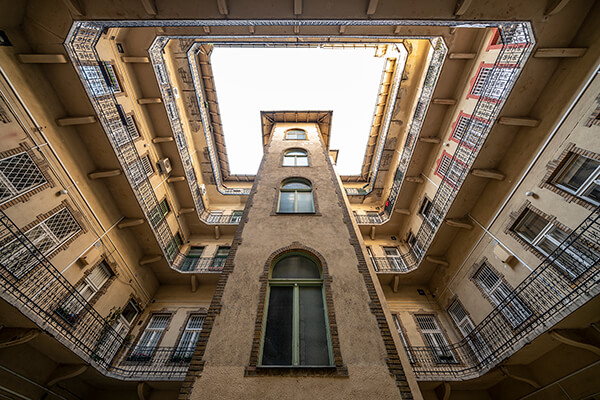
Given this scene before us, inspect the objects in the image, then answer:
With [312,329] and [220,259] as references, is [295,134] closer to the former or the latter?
[220,259]

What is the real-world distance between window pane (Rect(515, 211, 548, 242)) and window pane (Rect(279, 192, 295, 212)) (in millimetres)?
9706

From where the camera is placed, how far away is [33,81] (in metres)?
7.85

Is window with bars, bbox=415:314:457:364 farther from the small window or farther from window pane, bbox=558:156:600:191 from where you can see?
window pane, bbox=558:156:600:191

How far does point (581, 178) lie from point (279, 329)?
36.1 ft

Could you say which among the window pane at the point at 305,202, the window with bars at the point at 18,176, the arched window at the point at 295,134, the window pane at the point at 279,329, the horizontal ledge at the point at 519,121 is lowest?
the window pane at the point at 279,329

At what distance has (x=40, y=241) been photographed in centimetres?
773

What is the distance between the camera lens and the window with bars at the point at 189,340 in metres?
9.76

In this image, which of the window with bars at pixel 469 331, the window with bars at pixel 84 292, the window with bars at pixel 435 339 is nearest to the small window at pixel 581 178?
the window with bars at pixel 469 331

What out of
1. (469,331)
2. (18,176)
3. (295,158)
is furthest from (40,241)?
(469,331)

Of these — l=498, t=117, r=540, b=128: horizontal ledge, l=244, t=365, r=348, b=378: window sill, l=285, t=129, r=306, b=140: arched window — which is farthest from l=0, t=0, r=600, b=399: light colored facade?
l=285, t=129, r=306, b=140: arched window

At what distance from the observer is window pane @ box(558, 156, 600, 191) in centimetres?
692

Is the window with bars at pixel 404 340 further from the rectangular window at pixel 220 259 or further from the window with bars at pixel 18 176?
the window with bars at pixel 18 176

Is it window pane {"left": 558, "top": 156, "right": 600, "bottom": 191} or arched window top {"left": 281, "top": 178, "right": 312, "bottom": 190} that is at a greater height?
arched window top {"left": 281, "top": 178, "right": 312, "bottom": 190}

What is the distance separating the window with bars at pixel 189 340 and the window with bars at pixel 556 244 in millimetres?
14524
